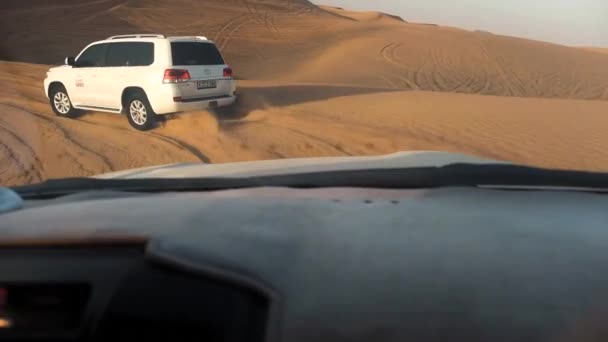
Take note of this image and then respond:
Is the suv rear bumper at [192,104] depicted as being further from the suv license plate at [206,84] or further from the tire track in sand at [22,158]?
the tire track in sand at [22,158]

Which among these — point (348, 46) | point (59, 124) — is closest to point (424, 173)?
point (59, 124)

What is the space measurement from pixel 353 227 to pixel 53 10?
3528 cm

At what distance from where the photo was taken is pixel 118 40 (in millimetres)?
13672

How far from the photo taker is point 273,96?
1820cm

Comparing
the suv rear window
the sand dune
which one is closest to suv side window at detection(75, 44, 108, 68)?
the suv rear window

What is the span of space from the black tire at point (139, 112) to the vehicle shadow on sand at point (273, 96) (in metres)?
1.48

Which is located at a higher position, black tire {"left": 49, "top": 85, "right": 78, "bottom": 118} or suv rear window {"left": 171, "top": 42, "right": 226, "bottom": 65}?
suv rear window {"left": 171, "top": 42, "right": 226, "bottom": 65}

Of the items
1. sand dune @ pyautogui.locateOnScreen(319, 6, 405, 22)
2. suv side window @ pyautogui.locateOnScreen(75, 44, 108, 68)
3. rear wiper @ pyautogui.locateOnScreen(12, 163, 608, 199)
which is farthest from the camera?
sand dune @ pyautogui.locateOnScreen(319, 6, 405, 22)

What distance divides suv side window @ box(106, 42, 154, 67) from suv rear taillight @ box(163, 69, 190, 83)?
536 mm

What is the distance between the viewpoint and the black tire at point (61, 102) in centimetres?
1416

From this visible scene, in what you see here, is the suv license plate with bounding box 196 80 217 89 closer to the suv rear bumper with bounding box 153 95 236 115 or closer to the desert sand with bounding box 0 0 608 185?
the suv rear bumper with bounding box 153 95 236 115

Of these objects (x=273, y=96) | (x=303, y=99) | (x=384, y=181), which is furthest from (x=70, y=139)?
(x=384, y=181)

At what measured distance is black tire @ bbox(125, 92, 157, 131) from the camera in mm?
12859

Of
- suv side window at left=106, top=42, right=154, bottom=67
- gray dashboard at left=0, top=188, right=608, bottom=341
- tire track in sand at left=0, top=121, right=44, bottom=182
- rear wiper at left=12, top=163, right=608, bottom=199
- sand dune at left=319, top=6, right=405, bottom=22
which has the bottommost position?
sand dune at left=319, top=6, right=405, bottom=22
